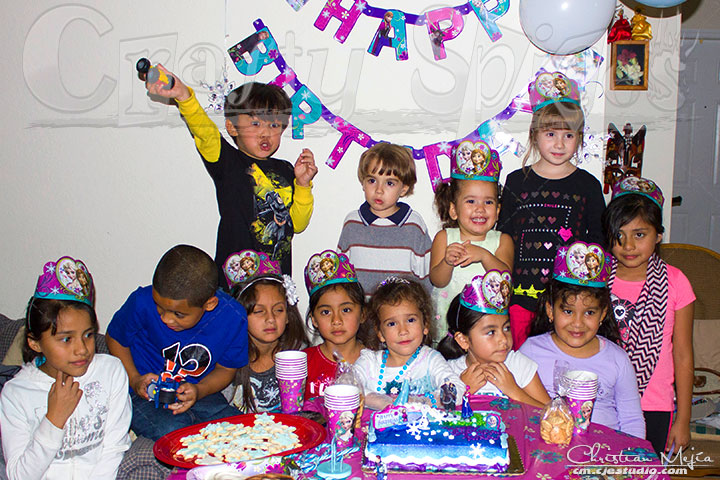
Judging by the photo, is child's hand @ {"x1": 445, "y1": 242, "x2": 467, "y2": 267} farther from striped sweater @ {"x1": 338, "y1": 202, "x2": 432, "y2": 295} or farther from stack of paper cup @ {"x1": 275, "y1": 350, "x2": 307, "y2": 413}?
stack of paper cup @ {"x1": 275, "y1": 350, "x2": 307, "y2": 413}

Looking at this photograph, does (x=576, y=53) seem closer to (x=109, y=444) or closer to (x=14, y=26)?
(x=109, y=444)

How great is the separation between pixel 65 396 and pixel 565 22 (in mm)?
2481

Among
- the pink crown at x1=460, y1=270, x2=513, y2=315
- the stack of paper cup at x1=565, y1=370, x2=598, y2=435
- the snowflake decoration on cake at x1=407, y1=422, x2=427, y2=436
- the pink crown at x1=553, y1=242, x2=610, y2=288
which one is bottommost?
the snowflake decoration on cake at x1=407, y1=422, x2=427, y2=436

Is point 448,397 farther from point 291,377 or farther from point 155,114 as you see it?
point 155,114

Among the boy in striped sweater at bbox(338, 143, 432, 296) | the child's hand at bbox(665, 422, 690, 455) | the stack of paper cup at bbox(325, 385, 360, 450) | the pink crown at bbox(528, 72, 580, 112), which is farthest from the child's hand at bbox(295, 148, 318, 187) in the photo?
the child's hand at bbox(665, 422, 690, 455)

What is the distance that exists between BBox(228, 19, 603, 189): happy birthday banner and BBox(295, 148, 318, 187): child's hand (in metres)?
0.13

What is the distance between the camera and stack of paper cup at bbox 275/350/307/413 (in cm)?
183

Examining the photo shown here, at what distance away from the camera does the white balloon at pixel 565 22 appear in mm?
2801

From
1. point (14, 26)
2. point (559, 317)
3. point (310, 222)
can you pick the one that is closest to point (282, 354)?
point (559, 317)

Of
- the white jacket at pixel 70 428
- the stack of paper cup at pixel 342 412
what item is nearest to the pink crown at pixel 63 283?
the white jacket at pixel 70 428

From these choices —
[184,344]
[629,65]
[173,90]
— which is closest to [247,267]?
[184,344]

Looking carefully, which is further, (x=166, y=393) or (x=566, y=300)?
(x=566, y=300)

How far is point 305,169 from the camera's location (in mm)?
3148

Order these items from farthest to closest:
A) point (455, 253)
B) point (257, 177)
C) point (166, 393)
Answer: point (257, 177) < point (455, 253) < point (166, 393)
